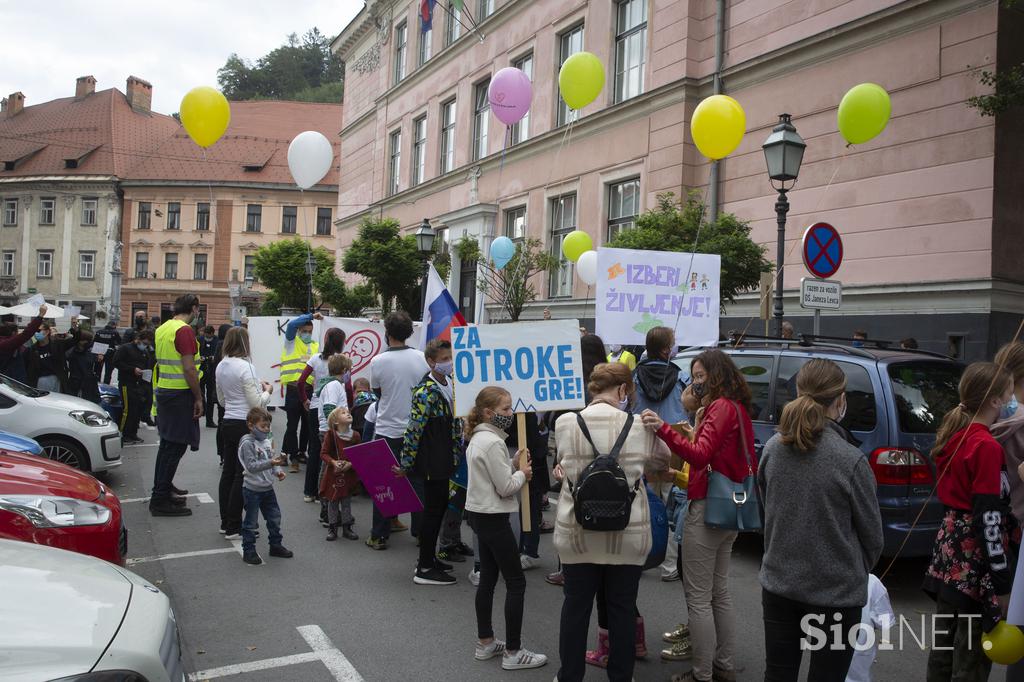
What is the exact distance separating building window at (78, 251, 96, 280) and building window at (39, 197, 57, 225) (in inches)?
134

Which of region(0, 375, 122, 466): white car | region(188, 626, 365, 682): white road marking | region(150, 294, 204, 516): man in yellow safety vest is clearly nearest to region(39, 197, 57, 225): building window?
region(0, 375, 122, 466): white car

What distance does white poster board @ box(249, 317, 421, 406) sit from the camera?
36.7ft

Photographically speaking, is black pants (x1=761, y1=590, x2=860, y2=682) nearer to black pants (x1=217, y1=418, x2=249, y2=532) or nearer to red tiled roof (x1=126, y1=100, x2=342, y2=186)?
black pants (x1=217, y1=418, x2=249, y2=532)

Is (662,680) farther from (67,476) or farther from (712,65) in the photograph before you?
(712,65)

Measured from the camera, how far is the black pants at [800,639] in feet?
10.6

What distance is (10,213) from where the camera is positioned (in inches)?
2338

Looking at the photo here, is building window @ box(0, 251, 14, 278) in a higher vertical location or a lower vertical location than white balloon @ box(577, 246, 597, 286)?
higher

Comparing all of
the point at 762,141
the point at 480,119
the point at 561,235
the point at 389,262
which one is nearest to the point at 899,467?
the point at 762,141

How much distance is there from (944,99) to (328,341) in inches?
407

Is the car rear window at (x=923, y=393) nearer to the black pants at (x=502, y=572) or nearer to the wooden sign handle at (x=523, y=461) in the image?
the wooden sign handle at (x=523, y=461)

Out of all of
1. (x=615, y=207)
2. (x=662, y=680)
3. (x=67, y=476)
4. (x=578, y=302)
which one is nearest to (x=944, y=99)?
(x=615, y=207)

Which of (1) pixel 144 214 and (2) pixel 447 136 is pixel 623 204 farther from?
(1) pixel 144 214

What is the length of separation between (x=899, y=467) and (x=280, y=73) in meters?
82.1

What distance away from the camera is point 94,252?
58.3m
